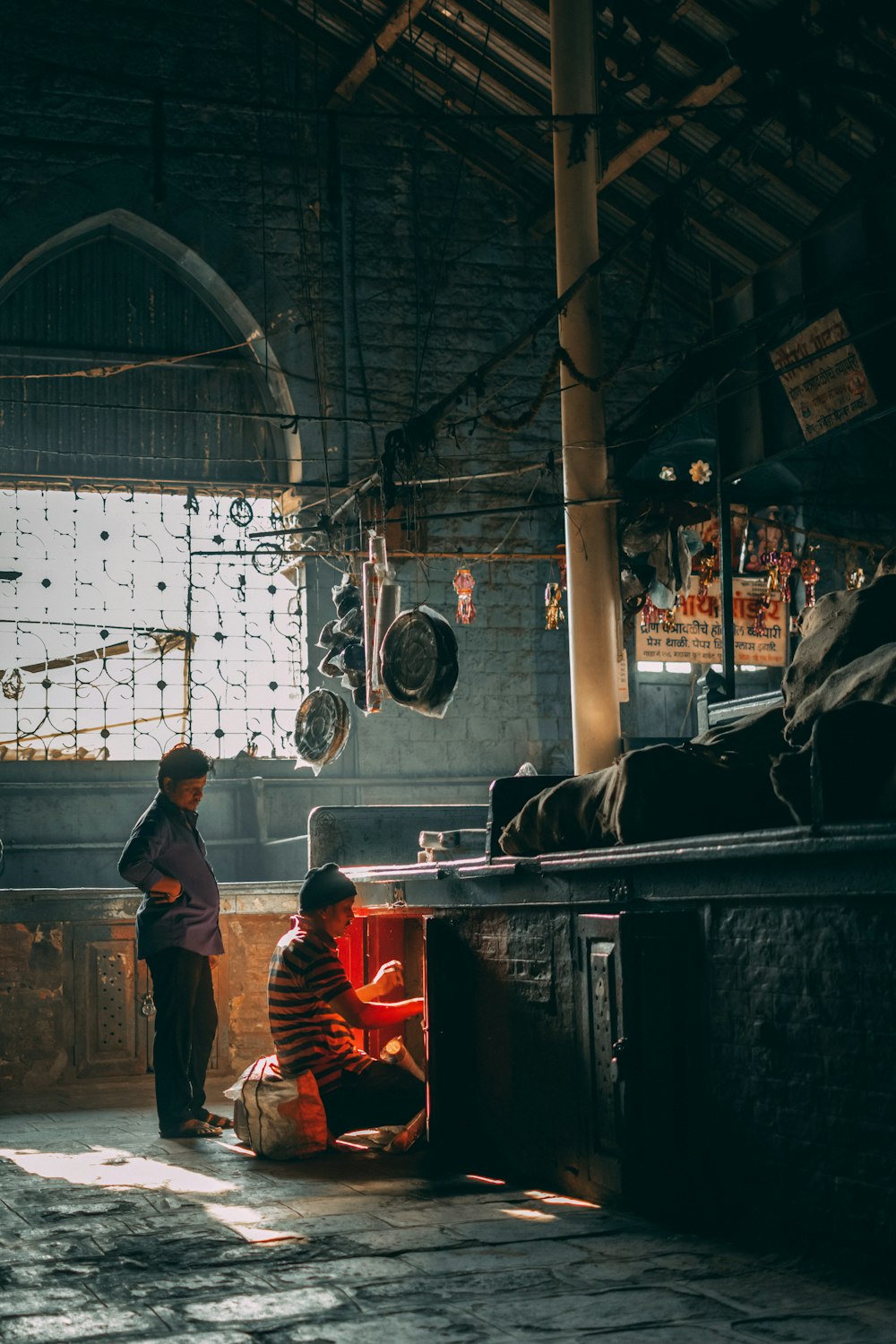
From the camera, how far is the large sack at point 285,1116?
242 inches

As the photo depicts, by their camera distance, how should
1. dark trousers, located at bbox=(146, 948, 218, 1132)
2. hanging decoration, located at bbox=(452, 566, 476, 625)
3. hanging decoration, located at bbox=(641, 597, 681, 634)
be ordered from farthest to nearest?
hanging decoration, located at bbox=(641, 597, 681, 634) → hanging decoration, located at bbox=(452, 566, 476, 625) → dark trousers, located at bbox=(146, 948, 218, 1132)

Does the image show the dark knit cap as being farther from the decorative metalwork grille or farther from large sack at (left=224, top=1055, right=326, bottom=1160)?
the decorative metalwork grille

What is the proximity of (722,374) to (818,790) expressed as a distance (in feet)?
17.9

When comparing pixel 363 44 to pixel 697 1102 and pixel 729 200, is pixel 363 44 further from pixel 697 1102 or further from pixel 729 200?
pixel 697 1102

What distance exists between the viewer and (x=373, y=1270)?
4.11 metres

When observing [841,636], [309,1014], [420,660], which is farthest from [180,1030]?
[841,636]

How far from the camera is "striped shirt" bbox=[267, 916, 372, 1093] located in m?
6.26

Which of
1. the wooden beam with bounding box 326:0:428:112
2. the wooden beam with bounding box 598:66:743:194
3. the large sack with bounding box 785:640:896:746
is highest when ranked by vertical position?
the wooden beam with bounding box 326:0:428:112

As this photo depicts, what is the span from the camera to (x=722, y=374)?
29.1ft

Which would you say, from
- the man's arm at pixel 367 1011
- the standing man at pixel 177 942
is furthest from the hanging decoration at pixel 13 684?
the man's arm at pixel 367 1011

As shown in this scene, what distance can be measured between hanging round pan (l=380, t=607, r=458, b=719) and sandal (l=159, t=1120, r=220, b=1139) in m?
3.55

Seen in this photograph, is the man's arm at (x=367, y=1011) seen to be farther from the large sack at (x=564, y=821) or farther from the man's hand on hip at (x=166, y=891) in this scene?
the man's hand on hip at (x=166, y=891)

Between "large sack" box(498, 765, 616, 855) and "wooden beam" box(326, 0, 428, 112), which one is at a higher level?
"wooden beam" box(326, 0, 428, 112)

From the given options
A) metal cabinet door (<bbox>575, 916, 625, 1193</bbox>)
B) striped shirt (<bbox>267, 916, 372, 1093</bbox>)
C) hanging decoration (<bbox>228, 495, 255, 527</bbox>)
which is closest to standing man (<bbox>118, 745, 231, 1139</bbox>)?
striped shirt (<bbox>267, 916, 372, 1093</bbox>)
